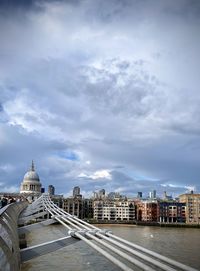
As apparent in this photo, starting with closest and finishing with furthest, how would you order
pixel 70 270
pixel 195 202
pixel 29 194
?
pixel 70 270 < pixel 195 202 < pixel 29 194

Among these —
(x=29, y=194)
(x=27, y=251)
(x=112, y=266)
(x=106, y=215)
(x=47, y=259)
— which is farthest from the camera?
(x=29, y=194)

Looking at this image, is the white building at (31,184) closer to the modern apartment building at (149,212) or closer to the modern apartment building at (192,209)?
the modern apartment building at (149,212)

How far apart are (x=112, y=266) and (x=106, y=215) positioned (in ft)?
186

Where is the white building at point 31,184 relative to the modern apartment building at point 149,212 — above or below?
above

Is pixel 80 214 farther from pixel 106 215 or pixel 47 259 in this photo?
pixel 47 259

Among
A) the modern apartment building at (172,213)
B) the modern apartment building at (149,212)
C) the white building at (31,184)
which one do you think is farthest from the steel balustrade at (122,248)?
the white building at (31,184)

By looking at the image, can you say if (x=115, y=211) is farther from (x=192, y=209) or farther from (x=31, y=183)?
(x=31, y=183)

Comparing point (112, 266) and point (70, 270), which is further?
point (112, 266)

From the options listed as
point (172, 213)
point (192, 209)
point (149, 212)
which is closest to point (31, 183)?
point (149, 212)

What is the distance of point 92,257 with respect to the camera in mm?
14836

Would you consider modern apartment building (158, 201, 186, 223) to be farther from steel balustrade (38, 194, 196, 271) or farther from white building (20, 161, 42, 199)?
steel balustrade (38, 194, 196, 271)

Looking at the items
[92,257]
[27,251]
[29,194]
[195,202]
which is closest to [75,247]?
[92,257]

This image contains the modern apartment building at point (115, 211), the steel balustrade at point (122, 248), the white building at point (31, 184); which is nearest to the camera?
the steel balustrade at point (122, 248)

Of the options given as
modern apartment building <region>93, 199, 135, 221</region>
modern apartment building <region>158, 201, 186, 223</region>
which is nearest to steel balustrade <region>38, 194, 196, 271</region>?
modern apartment building <region>158, 201, 186, 223</region>
